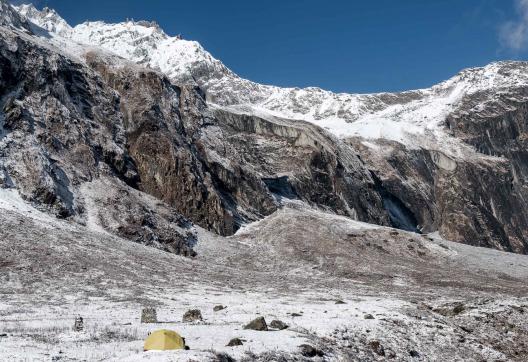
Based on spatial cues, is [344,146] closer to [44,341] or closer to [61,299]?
[61,299]

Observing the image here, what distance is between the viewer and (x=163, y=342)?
2088 centimetres

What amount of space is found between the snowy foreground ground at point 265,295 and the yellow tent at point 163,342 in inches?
26.0

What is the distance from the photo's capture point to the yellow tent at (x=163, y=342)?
2084 cm

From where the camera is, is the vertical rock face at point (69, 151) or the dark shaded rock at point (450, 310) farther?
the vertical rock face at point (69, 151)

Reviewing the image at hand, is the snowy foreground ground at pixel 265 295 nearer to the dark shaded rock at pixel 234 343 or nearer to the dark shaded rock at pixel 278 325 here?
the dark shaded rock at pixel 234 343

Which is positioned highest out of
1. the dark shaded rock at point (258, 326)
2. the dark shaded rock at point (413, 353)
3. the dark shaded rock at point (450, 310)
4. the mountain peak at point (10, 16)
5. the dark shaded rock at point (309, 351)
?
the mountain peak at point (10, 16)

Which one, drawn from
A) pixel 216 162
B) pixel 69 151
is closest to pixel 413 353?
pixel 69 151

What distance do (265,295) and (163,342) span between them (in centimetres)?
2976

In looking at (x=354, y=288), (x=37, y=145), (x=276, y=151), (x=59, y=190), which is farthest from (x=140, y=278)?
(x=276, y=151)

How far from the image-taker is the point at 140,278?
53969 millimetres

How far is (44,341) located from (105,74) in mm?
110591

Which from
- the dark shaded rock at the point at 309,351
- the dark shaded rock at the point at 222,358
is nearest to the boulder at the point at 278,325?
the dark shaded rock at the point at 309,351

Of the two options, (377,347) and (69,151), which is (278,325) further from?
(69,151)

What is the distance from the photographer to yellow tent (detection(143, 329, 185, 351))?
20844 mm
